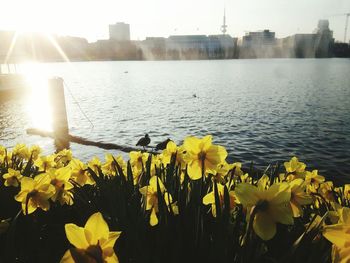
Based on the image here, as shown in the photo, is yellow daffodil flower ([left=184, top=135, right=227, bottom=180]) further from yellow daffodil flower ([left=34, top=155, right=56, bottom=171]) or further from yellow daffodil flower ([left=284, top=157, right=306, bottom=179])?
yellow daffodil flower ([left=34, top=155, right=56, bottom=171])

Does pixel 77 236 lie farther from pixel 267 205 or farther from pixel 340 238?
pixel 340 238

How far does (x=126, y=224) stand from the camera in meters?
2.27

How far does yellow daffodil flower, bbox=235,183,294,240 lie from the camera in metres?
1.61

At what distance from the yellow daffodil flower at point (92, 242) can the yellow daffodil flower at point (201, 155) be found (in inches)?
42.3

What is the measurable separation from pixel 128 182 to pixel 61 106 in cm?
1633

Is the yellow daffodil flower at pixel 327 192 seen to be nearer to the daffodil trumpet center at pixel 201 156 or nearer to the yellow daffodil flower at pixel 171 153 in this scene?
the yellow daffodil flower at pixel 171 153

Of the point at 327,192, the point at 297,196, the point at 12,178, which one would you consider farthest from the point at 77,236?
the point at 327,192

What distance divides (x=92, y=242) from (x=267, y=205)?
88 centimetres

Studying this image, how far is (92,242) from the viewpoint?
1451mm

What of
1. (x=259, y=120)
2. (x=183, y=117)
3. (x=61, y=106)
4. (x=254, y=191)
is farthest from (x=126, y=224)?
(x=183, y=117)

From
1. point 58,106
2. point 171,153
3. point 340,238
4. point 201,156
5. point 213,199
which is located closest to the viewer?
point 340,238

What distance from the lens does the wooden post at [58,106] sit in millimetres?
17844

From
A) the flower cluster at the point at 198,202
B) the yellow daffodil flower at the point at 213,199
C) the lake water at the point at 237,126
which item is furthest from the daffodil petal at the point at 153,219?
the lake water at the point at 237,126

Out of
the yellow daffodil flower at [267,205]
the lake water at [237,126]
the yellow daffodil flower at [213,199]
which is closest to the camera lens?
the yellow daffodil flower at [267,205]
